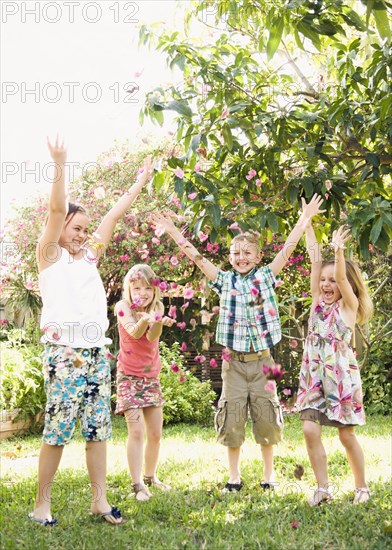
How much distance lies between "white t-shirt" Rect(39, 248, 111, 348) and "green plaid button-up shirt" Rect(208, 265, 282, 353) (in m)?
0.85

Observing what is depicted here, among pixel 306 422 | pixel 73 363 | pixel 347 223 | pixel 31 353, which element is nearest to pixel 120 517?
pixel 73 363

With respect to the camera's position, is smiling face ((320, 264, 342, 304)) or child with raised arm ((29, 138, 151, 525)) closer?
child with raised arm ((29, 138, 151, 525))

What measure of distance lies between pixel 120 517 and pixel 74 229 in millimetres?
1350

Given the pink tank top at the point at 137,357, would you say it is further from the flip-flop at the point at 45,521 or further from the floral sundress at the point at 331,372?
the flip-flop at the point at 45,521

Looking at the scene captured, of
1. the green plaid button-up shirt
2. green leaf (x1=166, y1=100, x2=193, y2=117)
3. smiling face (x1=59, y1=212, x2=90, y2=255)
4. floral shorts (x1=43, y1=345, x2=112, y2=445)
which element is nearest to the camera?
green leaf (x1=166, y1=100, x2=193, y2=117)

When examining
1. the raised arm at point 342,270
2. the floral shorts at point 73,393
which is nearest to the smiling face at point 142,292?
the floral shorts at point 73,393

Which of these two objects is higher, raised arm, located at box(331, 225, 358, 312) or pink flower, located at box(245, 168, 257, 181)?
pink flower, located at box(245, 168, 257, 181)

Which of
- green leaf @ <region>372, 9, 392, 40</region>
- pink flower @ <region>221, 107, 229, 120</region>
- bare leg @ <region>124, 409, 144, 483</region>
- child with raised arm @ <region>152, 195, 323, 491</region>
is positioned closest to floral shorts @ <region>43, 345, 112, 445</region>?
bare leg @ <region>124, 409, 144, 483</region>

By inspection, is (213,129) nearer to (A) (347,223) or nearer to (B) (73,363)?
(A) (347,223)

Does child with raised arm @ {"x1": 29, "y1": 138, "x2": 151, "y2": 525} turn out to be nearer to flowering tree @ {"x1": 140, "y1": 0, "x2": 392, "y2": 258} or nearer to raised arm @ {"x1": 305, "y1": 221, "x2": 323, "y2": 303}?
flowering tree @ {"x1": 140, "y1": 0, "x2": 392, "y2": 258}

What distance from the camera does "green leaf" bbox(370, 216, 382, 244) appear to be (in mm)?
2674

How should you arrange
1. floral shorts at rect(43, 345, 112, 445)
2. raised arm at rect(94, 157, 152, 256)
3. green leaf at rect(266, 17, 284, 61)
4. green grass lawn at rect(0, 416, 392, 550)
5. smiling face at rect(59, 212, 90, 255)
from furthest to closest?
1. raised arm at rect(94, 157, 152, 256)
2. smiling face at rect(59, 212, 90, 255)
3. floral shorts at rect(43, 345, 112, 445)
4. green grass lawn at rect(0, 416, 392, 550)
5. green leaf at rect(266, 17, 284, 61)

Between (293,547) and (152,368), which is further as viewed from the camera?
(152,368)

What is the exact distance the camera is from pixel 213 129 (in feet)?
10.9
